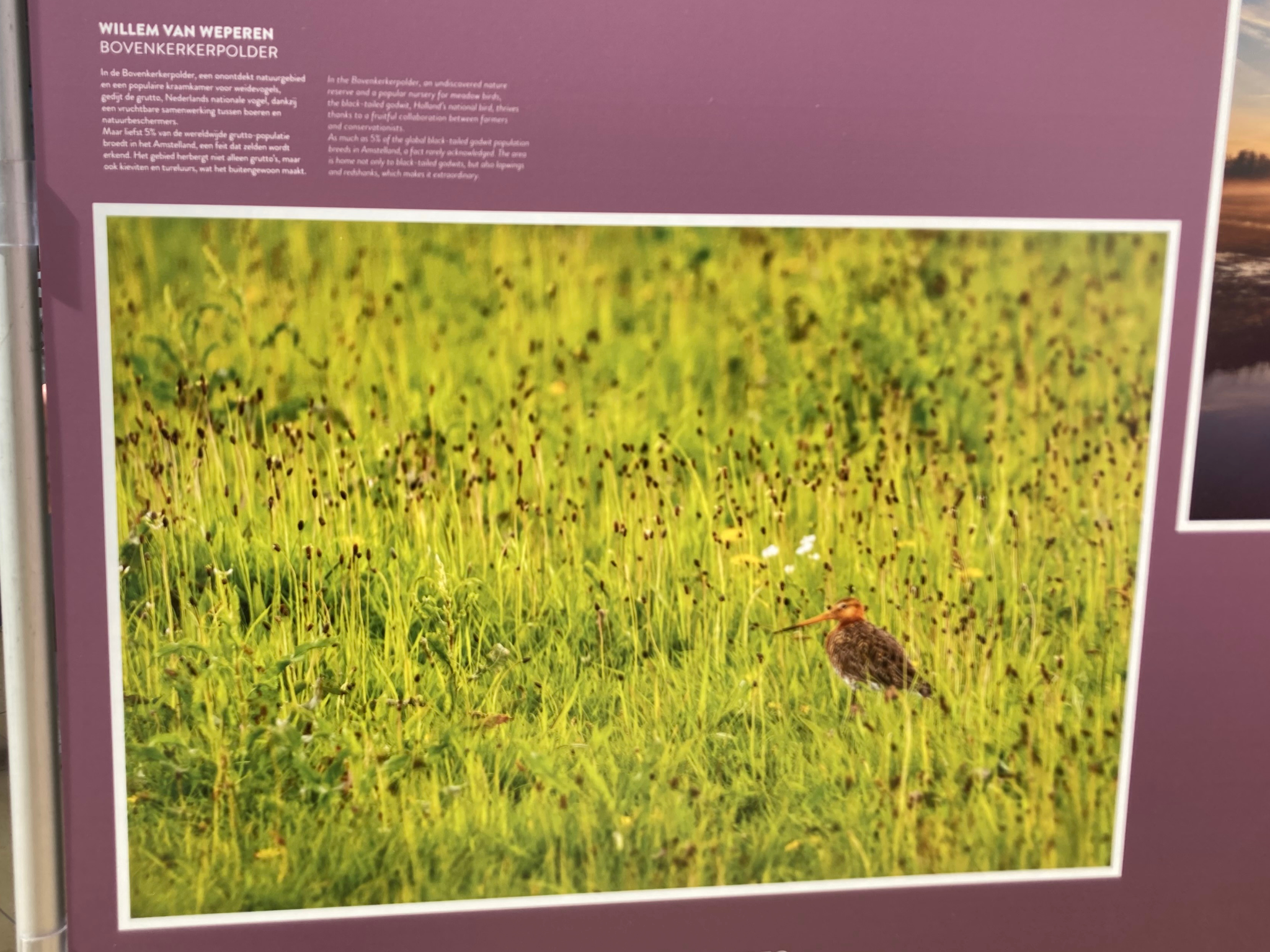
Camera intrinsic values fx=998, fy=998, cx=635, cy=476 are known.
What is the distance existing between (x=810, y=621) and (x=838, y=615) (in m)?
0.05

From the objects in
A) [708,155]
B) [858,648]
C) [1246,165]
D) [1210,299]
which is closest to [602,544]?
[858,648]

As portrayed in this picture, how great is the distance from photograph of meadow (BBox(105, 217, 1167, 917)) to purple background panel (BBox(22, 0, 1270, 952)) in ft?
0.20

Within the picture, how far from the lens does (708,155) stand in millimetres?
1703

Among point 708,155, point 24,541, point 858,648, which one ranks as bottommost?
point 858,648

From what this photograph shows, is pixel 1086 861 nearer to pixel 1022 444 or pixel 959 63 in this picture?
pixel 1022 444

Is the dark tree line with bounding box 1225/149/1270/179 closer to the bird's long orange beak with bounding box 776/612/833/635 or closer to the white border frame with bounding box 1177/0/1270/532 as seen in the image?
the white border frame with bounding box 1177/0/1270/532

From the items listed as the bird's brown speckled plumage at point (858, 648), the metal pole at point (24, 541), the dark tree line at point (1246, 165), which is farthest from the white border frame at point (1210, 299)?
the metal pole at point (24, 541)

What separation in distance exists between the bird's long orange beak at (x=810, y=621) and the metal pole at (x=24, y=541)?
131 cm

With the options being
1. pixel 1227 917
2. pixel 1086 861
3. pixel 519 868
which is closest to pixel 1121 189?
pixel 1086 861

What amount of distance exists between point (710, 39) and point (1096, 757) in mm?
1537

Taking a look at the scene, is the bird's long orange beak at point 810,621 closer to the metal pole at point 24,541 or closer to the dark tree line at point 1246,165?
the dark tree line at point 1246,165

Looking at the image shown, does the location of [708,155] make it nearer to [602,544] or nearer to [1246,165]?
[602,544]

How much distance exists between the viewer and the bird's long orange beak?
1867 millimetres

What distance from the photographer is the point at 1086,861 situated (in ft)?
6.56
